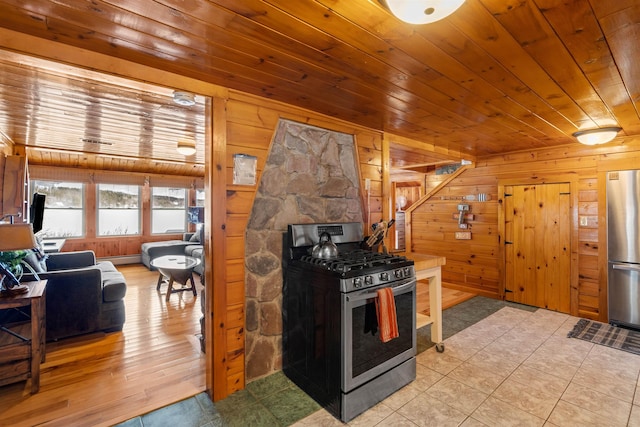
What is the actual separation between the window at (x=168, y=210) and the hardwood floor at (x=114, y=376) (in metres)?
4.93

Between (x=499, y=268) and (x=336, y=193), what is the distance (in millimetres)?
3267

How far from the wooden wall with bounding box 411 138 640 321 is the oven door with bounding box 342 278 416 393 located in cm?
303

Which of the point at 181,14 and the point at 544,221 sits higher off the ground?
the point at 181,14

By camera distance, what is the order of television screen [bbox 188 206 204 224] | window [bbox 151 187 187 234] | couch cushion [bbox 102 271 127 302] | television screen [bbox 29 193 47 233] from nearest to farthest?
couch cushion [bbox 102 271 127 302]
television screen [bbox 29 193 47 233]
television screen [bbox 188 206 204 224]
window [bbox 151 187 187 234]

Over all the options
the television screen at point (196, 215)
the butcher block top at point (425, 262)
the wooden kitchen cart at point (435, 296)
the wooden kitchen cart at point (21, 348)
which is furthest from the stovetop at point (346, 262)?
the television screen at point (196, 215)

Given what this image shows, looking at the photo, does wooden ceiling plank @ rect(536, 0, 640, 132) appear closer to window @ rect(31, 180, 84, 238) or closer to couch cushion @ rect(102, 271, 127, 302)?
couch cushion @ rect(102, 271, 127, 302)

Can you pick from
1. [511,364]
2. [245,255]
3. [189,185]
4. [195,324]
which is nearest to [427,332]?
[511,364]

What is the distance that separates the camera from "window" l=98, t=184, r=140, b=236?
7.52m

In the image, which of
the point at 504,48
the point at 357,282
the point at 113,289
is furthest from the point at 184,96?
the point at 113,289

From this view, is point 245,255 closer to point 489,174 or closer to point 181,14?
point 181,14

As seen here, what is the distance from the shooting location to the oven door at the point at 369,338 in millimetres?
1976

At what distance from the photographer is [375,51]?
5.49ft

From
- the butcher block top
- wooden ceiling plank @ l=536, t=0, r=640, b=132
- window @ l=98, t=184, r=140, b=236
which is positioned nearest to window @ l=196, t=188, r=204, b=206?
window @ l=98, t=184, r=140, b=236

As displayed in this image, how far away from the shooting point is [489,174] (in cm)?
478
